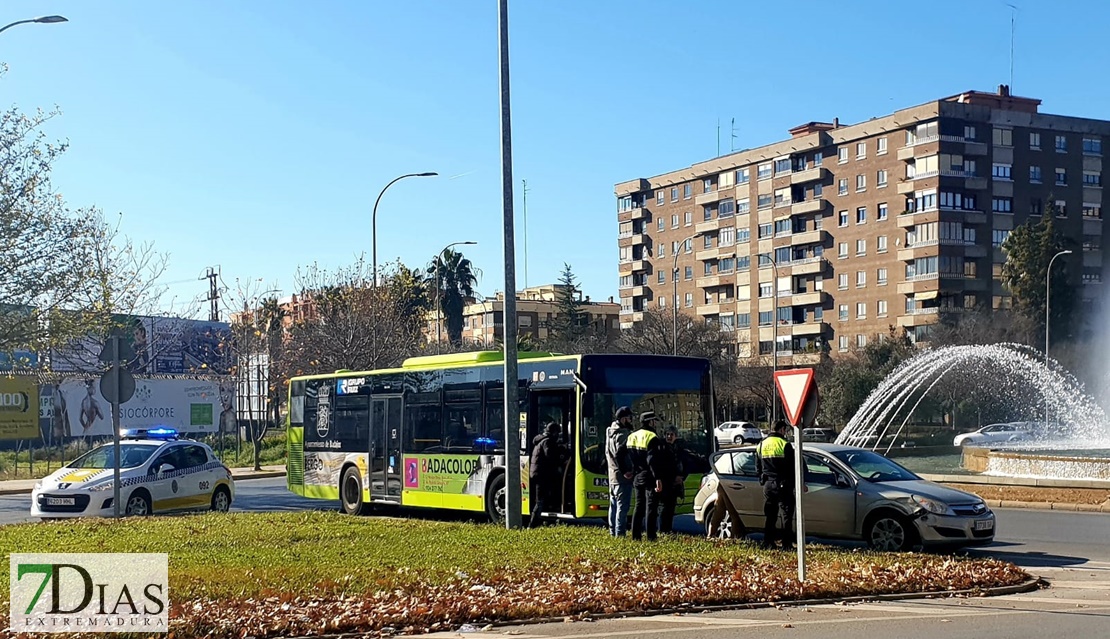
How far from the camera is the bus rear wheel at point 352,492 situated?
22.9 metres

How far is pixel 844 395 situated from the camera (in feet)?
206

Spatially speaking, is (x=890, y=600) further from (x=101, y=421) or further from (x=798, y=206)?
(x=798, y=206)

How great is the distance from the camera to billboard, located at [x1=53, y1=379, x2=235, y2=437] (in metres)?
54.9

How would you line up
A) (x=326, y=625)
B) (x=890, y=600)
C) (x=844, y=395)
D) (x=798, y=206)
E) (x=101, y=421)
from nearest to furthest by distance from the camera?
(x=326, y=625) < (x=890, y=600) < (x=101, y=421) < (x=844, y=395) < (x=798, y=206)

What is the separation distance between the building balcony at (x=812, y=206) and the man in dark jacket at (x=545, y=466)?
74.9 m

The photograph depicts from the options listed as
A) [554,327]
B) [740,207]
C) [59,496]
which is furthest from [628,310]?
[59,496]

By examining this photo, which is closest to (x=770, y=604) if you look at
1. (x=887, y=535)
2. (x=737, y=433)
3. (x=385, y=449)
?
(x=887, y=535)

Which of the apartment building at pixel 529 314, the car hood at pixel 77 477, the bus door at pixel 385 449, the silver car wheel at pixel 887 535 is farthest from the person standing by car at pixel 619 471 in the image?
the apartment building at pixel 529 314

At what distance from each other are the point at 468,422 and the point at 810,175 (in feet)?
241

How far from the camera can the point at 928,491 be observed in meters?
15.6

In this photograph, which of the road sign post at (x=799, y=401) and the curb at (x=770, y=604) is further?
the road sign post at (x=799, y=401)

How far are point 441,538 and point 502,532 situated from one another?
0.89 meters

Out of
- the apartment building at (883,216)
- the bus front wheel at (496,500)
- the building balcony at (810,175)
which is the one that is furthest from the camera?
the building balcony at (810,175)

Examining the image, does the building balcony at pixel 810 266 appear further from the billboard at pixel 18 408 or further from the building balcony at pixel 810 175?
the billboard at pixel 18 408
